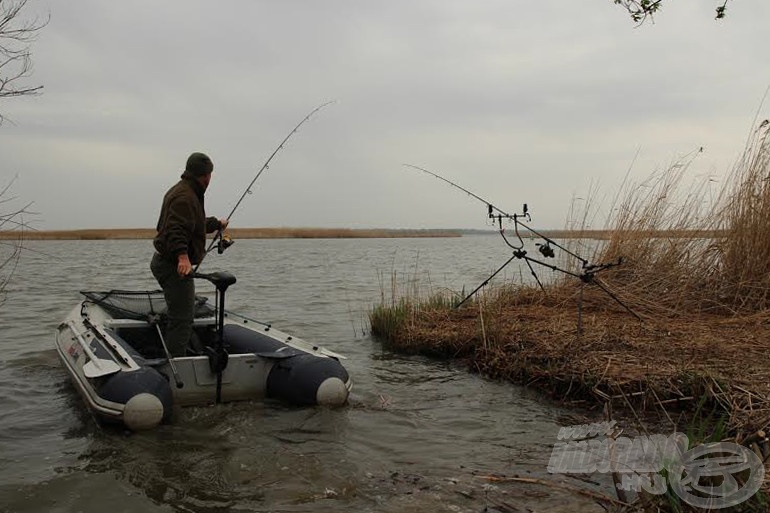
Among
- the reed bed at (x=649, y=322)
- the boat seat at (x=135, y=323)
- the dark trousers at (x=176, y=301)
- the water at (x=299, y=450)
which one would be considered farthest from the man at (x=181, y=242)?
the reed bed at (x=649, y=322)

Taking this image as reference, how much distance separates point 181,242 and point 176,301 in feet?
1.80

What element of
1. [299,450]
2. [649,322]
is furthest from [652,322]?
[299,450]

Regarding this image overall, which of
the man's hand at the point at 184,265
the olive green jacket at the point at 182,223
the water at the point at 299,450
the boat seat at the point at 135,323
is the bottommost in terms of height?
the water at the point at 299,450

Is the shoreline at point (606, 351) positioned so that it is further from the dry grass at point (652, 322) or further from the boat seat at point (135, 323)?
the boat seat at point (135, 323)

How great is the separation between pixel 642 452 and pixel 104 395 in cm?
352

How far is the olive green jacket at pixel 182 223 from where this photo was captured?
4895mm

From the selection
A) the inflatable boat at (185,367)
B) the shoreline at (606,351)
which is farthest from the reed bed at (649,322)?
the inflatable boat at (185,367)

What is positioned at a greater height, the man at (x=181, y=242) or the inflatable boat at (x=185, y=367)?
the man at (x=181, y=242)

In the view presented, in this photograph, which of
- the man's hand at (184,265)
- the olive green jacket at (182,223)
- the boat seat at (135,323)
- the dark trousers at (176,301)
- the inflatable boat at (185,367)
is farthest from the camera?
the boat seat at (135,323)

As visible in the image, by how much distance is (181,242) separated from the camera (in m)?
4.88

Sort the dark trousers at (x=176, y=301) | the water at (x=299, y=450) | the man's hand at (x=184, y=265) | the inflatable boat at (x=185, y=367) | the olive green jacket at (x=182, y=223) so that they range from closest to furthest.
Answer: the water at (x=299, y=450), the inflatable boat at (x=185, y=367), the man's hand at (x=184, y=265), the olive green jacket at (x=182, y=223), the dark trousers at (x=176, y=301)

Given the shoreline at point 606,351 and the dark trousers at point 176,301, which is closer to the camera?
the shoreline at point 606,351

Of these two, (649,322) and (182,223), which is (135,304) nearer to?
(182,223)

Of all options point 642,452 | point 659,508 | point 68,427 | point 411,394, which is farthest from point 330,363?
point 659,508
